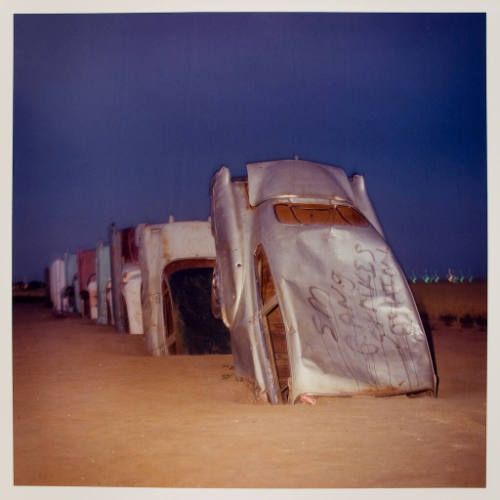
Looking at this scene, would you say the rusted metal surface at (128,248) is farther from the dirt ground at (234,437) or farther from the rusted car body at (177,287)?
the dirt ground at (234,437)

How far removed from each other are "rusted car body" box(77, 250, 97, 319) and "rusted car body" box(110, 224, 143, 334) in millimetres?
5103

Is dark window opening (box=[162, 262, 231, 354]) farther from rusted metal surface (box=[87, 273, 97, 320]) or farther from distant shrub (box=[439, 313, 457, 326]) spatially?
rusted metal surface (box=[87, 273, 97, 320])

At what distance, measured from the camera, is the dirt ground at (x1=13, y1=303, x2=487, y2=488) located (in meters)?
3.82

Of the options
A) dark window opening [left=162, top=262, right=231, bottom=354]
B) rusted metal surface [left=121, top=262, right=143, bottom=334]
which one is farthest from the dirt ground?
rusted metal surface [left=121, top=262, right=143, bottom=334]

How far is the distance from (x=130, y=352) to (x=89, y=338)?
2.26m

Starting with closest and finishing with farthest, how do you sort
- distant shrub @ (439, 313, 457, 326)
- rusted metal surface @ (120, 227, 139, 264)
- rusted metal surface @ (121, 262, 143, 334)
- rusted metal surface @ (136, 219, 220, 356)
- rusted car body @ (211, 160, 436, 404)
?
rusted car body @ (211, 160, 436, 404), rusted metal surface @ (136, 219, 220, 356), rusted metal surface @ (121, 262, 143, 334), rusted metal surface @ (120, 227, 139, 264), distant shrub @ (439, 313, 457, 326)

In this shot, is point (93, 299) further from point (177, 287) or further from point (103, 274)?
point (177, 287)

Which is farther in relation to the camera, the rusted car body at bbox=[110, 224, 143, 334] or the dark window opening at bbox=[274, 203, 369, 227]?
the rusted car body at bbox=[110, 224, 143, 334]

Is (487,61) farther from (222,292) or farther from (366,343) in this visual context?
(222,292)

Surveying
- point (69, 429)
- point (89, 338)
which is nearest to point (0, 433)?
point (69, 429)

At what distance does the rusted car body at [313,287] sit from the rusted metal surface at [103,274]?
1030cm

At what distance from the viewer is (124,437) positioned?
177 inches

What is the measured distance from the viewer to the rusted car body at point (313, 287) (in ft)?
17.1

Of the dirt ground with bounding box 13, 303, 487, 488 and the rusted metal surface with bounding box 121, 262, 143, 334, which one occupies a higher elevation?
the rusted metal surface with bounding box 121, 262, 143, 334
